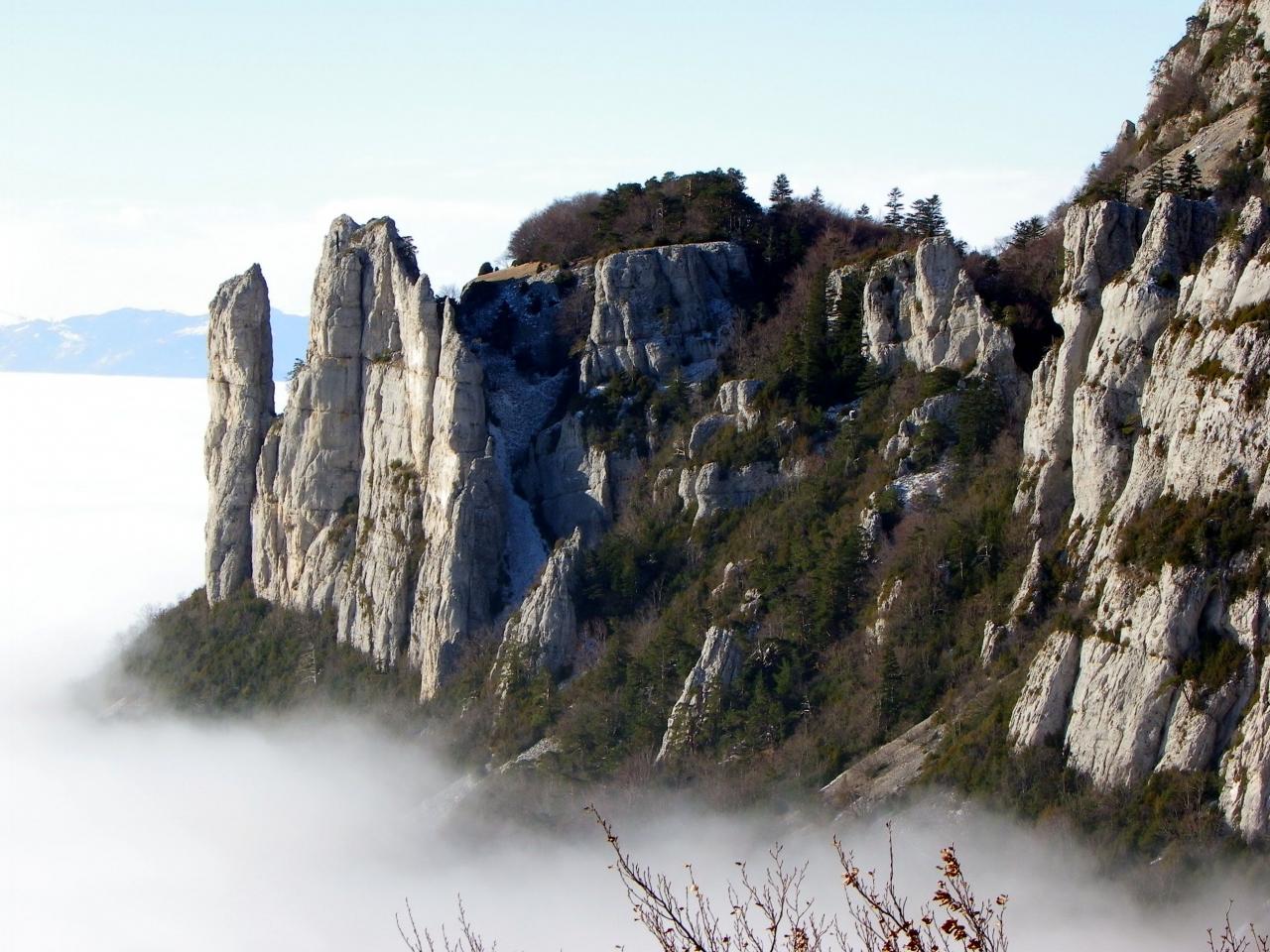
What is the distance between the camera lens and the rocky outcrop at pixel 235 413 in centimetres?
8375

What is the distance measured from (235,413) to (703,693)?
3505cm

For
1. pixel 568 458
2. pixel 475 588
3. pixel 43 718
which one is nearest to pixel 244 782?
pixel 475 588

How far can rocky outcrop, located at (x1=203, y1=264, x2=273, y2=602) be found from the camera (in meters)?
83.8

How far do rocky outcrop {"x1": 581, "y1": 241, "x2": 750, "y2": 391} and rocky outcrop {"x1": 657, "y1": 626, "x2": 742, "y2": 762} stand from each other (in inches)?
665

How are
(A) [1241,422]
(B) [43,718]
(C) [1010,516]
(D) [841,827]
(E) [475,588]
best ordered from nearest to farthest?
(A) [1241,422] < (D) [841,827] < (C) [1010,516] < (E) [475,588] < (B) [43,718]

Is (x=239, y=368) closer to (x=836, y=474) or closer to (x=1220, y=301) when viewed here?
(x=836, y=474)

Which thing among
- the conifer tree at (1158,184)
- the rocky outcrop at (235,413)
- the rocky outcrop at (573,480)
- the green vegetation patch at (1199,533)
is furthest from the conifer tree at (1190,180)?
the rocky outcrop at (235,413)

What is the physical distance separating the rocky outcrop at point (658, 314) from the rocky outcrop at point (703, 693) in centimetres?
1688

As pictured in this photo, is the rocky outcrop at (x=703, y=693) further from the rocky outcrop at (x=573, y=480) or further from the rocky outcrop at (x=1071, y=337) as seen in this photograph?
the rocky outcrop at (x=573, y=480)

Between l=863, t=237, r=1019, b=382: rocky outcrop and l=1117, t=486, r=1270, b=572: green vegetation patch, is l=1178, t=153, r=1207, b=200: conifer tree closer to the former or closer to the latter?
l=863, t=237, r=1019, b=382: rocky outcrop

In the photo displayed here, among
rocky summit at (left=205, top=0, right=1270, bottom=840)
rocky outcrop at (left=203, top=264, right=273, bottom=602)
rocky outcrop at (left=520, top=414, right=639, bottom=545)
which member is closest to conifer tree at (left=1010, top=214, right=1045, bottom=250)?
rocky summit at (left=205, top=0, right=1270, bottom=840)

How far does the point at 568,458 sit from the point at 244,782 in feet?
67.4

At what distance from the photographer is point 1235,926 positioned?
137 feet

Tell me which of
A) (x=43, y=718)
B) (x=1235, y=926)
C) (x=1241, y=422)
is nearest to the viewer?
(x=1235, y=926)
